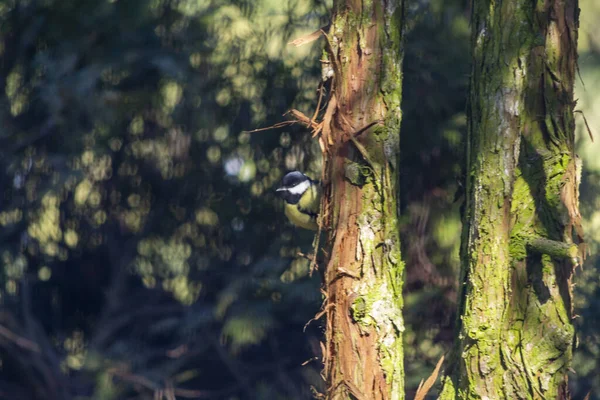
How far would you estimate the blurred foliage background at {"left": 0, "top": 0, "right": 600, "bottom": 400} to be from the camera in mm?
4129

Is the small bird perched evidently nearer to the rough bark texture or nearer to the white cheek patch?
the white cheek patch

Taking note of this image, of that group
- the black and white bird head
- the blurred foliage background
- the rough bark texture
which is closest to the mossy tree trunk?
the rough bark texture

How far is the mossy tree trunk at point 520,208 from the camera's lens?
2117mm

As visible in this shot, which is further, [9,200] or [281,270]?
[9,200]

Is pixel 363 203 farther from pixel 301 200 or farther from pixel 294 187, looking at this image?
pixel 294 187

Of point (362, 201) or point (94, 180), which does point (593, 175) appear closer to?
point (362, 201)

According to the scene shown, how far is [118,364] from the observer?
15.6ft

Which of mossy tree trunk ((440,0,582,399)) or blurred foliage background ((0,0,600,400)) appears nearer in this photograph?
mossy tree trunk ((440,0,582,399))

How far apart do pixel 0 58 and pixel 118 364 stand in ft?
7.06

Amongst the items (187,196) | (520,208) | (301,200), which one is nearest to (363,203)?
(520,208)

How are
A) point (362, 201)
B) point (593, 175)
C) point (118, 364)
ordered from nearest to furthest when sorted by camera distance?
1. point (362, 201)
2. point (593, 175)
3. point (118, 364)

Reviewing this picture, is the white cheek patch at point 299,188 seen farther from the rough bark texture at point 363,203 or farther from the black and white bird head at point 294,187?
the rough bark texture at point 363,203

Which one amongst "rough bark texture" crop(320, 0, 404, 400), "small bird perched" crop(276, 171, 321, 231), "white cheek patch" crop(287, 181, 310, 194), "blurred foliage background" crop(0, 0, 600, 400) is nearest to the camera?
"rough bark texture" crop(320, 0, 404, 400)

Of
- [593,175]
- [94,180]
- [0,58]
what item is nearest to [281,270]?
[94,180]
